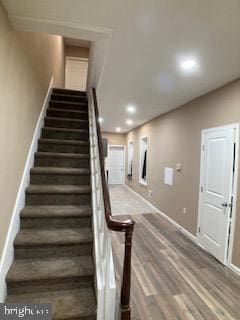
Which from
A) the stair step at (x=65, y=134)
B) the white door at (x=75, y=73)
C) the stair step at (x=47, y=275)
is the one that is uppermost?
the white door at (x=75, y=73)

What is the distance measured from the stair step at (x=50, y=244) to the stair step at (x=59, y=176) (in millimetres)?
706

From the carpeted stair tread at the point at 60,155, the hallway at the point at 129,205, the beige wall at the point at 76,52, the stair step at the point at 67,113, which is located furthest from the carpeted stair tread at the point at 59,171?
the beige wall at the point at 76,52

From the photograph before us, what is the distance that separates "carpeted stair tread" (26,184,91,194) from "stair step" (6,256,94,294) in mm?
748

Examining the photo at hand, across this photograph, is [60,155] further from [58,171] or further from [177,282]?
[177,282]

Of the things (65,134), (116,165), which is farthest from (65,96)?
(116,165)

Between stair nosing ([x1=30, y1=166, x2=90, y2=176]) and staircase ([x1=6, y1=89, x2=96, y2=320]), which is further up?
stair nosing ([x1=30, y1=166, x2=90, y2=176])

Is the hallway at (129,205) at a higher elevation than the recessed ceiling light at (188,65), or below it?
below

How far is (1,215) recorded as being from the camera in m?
1.71

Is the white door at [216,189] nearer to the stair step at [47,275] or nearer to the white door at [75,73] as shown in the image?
the stair step at [47,275]

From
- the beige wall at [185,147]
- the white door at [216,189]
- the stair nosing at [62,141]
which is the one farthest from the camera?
the stair nosing at [62,141]

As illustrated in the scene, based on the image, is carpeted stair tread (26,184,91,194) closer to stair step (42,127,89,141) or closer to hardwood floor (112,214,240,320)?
stair step (42,127,89,141)

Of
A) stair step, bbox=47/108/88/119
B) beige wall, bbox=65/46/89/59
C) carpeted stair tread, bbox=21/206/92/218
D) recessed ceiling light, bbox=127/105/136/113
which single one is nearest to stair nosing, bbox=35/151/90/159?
carpeted stair tread, bbox=21/206/92/218

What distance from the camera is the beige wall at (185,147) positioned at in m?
2.86

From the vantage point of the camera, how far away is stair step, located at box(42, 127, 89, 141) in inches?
125
